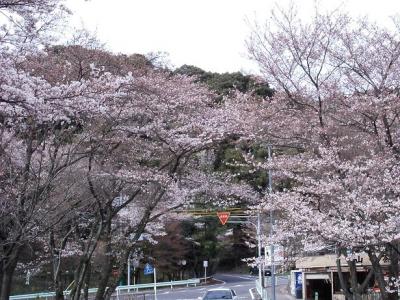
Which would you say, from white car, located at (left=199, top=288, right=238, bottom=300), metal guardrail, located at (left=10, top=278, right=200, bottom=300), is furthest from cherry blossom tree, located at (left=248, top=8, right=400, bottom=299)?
metal guardrail, located at (left=10, top=278, right=200, bottom=300)

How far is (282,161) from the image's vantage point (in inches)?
557

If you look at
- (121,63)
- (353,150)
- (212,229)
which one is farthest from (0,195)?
(212,229)

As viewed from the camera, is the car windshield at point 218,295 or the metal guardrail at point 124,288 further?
the metal guardrail at point 124,288

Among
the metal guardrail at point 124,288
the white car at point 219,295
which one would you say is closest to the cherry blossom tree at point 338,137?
the white car at point 219,295

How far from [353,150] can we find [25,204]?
25.9 feet

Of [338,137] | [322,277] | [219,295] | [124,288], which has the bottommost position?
[124,288]

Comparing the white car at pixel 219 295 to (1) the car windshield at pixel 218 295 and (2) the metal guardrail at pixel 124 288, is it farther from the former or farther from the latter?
(2) the metal guardrail at pixel 124 288

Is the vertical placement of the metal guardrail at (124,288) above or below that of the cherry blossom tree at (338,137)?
below

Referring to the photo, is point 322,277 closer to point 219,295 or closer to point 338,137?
point 219,295

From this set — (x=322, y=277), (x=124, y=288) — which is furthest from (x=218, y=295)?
(x=124, y=288)

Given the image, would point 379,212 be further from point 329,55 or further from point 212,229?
point 212,229

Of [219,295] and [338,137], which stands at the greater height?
[338,137]

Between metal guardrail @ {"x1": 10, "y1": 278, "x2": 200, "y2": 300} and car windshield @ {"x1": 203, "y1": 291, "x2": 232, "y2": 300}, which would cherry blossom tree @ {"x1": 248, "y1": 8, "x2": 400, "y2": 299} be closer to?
car windshield @ {"x1": 203, "y1": 291, "x2": 232, "y2": 300}

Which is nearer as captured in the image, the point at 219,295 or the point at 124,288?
the point at 219,295
